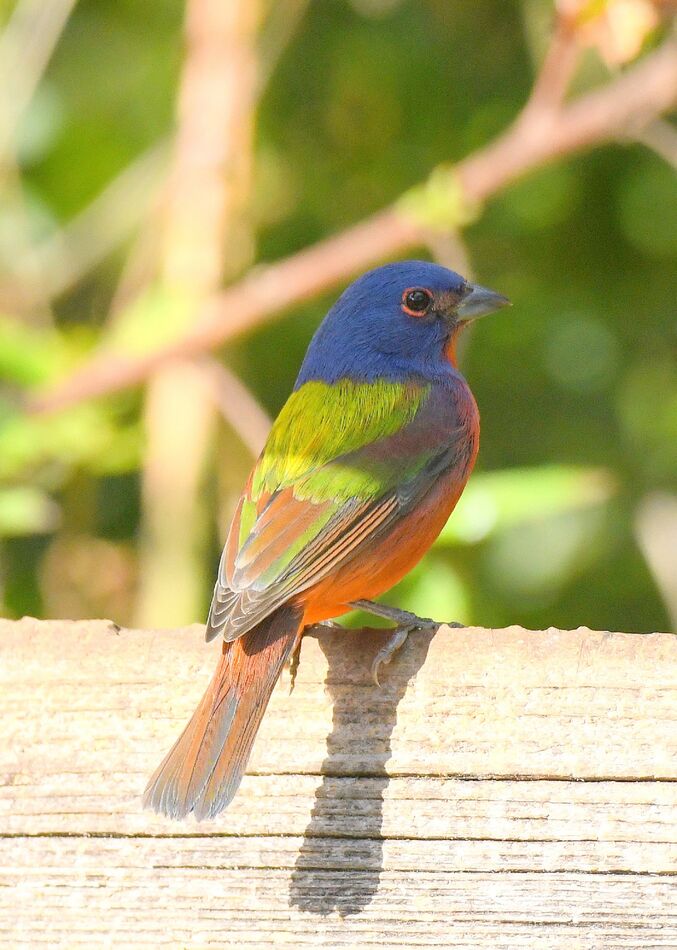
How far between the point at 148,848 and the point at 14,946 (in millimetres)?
276

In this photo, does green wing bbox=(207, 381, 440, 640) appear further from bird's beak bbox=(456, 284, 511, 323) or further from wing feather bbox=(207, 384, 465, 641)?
bird's beak bbox=(456, 284, 511, 323)

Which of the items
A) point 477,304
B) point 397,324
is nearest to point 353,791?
point 397,324

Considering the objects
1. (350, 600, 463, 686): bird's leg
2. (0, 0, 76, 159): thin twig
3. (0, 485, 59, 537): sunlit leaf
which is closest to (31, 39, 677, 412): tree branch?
(0, 485, 59, 537): sunlit leaf

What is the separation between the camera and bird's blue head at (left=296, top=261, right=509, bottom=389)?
394 centimetres

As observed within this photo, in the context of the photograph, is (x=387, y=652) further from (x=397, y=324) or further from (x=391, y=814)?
(x=397, y=324)

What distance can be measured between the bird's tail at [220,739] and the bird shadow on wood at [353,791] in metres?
0.15

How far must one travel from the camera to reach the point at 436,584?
13.0 ft

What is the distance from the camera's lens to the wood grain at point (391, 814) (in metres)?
2.38

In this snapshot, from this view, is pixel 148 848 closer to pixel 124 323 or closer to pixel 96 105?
pixel 124 323

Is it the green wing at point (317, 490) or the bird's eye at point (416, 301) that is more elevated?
the bird's eye at point (416, 301)

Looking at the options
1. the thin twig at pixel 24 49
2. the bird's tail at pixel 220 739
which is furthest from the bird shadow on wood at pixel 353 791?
the thin twig at pixel 24 49

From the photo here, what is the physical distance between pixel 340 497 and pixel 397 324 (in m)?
0.94

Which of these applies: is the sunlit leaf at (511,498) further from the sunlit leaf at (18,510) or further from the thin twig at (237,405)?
the sunlit leaf at (18,510)

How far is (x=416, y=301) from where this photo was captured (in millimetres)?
4105
